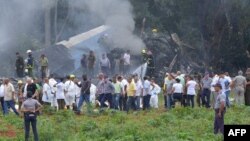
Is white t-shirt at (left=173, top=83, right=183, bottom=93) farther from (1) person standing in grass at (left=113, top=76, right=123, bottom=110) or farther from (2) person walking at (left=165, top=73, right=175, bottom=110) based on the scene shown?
(1) person standing in grass at (left=113, top=76, right=123, bottom=110)

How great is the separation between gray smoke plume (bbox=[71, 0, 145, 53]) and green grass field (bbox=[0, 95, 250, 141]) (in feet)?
39.4

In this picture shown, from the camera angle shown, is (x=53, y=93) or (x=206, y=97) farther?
(x=206, y=97)

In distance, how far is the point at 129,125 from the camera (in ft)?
73.0

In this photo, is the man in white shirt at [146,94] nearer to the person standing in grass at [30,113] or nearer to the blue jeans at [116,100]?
the blue jeans at [116,100]

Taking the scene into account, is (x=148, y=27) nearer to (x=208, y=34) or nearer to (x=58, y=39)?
(x=208, y=34)

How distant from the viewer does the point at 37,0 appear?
41.5m

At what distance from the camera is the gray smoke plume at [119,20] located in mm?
39531

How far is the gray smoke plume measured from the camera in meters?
39.5

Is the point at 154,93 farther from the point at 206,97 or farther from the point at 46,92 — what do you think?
the point at 46,92

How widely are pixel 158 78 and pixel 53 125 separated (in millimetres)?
16266

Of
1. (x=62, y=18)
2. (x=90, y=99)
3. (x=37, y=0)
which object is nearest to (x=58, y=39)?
(x=62, y=18)

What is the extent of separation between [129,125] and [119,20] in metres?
18.6

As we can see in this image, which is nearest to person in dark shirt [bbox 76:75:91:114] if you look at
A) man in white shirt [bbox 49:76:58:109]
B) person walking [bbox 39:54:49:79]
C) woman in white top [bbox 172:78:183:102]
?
man in white shirt [bbox 49:76:58:109]

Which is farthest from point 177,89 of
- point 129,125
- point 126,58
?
point 126,58
